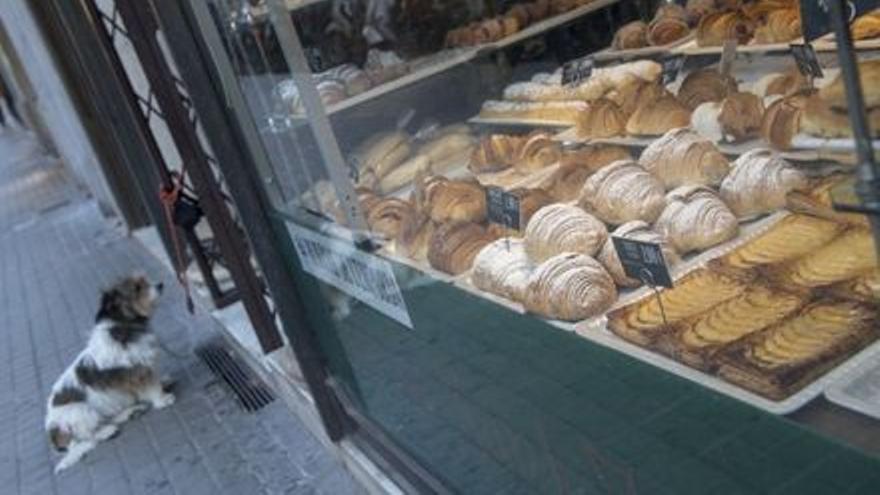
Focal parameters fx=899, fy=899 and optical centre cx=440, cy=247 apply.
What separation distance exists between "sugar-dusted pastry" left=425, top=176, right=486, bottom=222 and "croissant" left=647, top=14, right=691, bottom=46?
898mm

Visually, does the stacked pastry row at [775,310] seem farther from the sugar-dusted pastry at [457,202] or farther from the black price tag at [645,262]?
the sugar-dusted pastry at [457,202]

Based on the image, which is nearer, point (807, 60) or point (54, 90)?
point (807, 60)

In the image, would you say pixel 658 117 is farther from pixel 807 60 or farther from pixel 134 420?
pixel 134 420

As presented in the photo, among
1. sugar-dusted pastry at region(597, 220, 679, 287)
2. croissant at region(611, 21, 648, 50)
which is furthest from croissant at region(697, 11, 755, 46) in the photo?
sugar-dusted pastry at region(597, 220, 679, 287)

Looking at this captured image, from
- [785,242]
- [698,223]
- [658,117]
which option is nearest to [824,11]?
[785,242]

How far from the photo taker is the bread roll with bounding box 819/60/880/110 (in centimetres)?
113

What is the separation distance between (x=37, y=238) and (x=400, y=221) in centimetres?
896

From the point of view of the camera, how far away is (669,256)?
6.07 feet

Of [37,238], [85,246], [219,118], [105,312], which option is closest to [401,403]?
[219,118]

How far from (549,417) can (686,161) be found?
0.70 m

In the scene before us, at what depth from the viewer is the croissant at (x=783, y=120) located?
1.92m

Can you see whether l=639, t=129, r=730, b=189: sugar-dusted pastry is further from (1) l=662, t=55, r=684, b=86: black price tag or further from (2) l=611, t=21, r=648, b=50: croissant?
(2) l=611, t=21, r=648, b=50: croissant

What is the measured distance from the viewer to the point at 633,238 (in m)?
1.92

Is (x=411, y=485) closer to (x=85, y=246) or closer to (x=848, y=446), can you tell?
(x=848, y=446)
